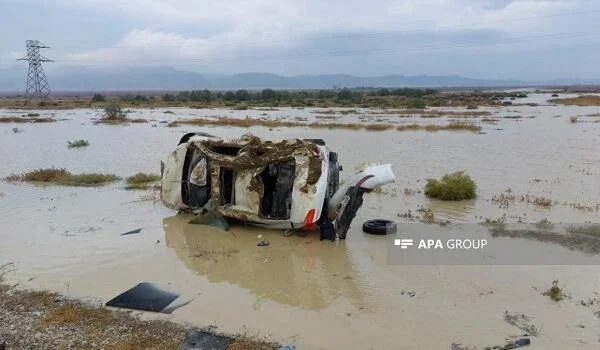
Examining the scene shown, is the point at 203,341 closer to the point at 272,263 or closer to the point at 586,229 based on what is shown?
the point at 272,263

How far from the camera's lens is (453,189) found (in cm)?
1262

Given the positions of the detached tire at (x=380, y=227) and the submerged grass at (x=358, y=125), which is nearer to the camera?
the detached tire at (x=380, y=227)

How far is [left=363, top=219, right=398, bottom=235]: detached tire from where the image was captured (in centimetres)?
988

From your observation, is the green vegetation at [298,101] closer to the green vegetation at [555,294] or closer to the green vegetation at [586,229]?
the green vegetation at [586,229]

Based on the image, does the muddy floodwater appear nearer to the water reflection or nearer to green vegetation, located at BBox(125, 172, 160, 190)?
the water reflection

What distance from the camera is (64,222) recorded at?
11.0 metres

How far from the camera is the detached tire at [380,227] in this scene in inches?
389

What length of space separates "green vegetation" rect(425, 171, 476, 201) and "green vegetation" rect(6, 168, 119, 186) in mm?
9929

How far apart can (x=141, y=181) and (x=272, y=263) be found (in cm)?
842

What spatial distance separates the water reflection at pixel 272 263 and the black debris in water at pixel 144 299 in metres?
0.87

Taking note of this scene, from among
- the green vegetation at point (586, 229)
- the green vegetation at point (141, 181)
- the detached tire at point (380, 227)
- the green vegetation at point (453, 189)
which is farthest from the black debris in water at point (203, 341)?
the green vegetation at point (141, 181)

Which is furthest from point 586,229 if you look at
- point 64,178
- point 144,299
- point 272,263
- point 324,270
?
point 64,178

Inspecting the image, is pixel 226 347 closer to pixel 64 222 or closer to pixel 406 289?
pixel 406 289

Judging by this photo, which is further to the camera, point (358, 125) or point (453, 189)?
point (358, 125)
